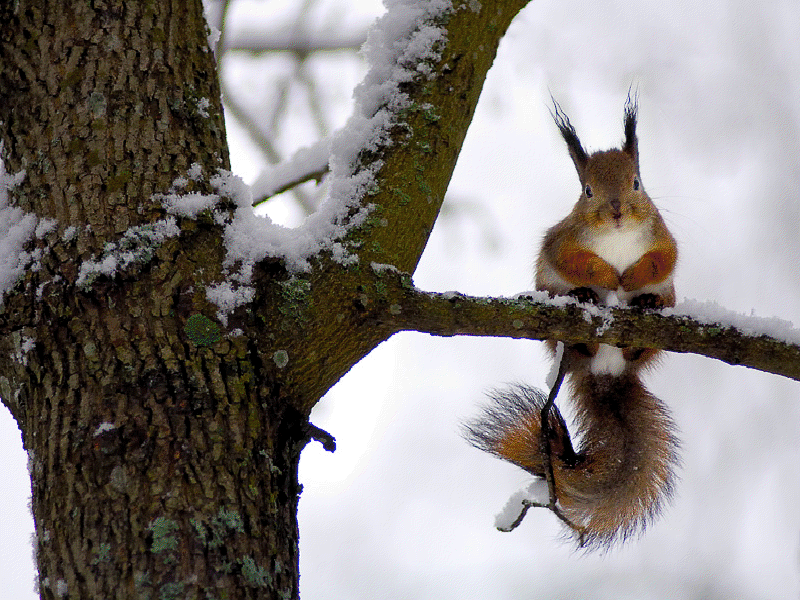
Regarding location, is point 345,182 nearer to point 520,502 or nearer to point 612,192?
point 520,502

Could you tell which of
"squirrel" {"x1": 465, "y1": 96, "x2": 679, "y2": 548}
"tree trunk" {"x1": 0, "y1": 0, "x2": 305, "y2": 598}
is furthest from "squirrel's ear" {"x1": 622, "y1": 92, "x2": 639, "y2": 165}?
"tree trunk" {"x1": 0, "y1": 0, "x2": 305, "y2": 598}

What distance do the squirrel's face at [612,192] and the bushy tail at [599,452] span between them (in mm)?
518

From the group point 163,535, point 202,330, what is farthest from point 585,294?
point 163,535

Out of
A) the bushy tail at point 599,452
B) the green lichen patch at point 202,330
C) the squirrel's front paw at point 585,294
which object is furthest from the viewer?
the squirrel's front paw at point 585,294

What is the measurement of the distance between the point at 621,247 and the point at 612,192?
0.61 feet

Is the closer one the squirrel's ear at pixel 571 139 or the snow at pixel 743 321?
the snow at pixel 743 321

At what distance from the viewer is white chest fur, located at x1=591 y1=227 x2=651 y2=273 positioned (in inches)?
88.0

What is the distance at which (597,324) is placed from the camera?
1446 millimetres

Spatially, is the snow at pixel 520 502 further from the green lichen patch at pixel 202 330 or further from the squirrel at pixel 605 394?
the green lichen patch at pixel 202 330

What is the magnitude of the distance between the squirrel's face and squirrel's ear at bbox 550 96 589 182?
0.04m

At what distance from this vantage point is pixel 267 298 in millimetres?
1321

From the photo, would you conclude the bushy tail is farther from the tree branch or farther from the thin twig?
the tree branch

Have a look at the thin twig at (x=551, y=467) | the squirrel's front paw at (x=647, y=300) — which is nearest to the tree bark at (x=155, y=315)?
the thin twig at (x=551, y=467)

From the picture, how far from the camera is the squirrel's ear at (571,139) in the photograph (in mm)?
2533
